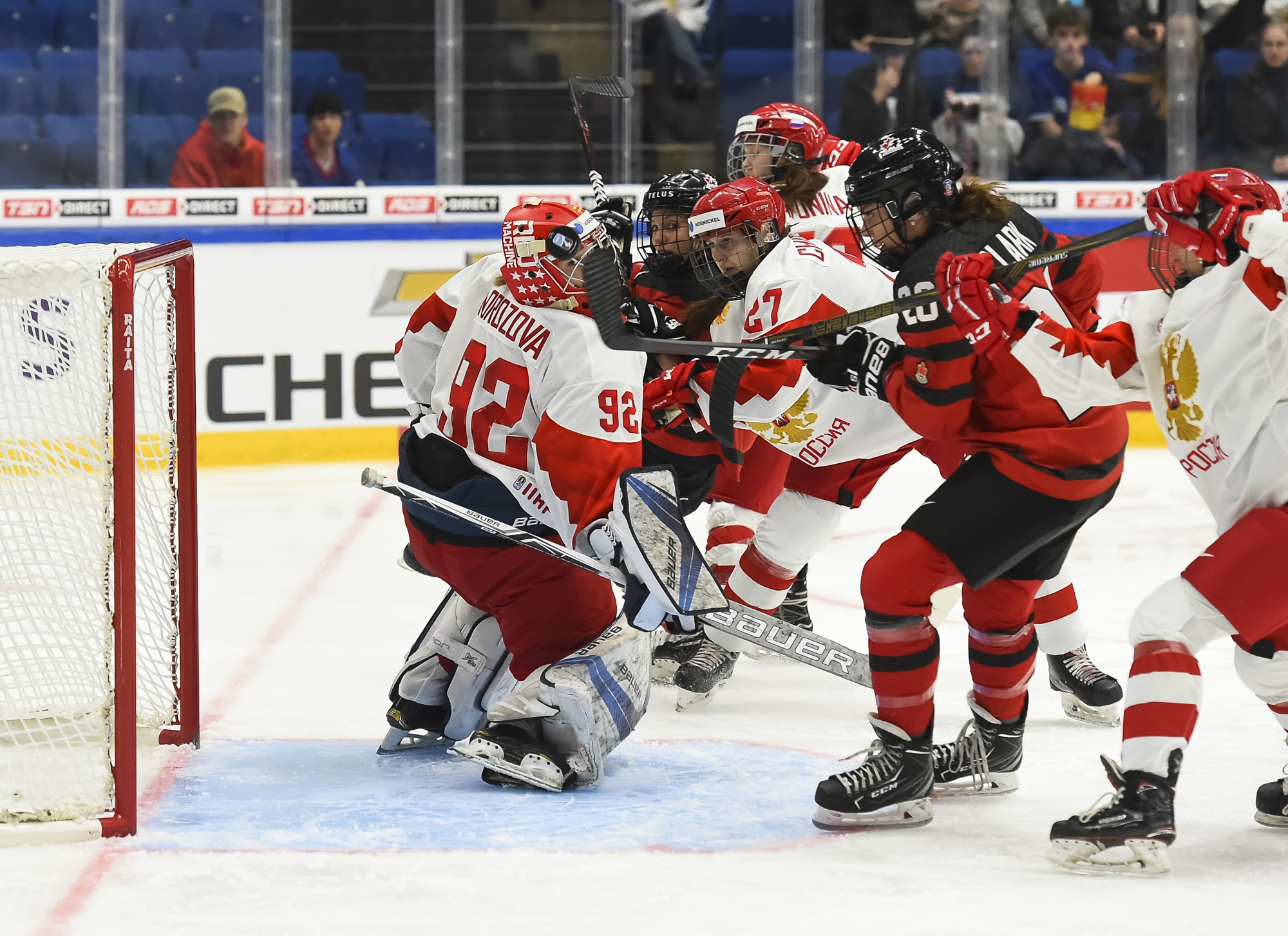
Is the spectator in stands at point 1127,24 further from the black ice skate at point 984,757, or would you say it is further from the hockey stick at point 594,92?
the black ice skate at point 984,757

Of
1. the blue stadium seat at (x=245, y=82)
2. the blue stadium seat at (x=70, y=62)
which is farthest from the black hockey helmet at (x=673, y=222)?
the blue stadium seat at (x=70, y=62)

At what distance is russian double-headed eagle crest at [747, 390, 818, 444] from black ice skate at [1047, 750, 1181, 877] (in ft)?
3.66

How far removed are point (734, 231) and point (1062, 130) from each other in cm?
451

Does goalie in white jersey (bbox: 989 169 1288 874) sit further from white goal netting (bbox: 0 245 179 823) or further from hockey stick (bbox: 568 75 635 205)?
hockey stick (bbox: 568 75 635 205)

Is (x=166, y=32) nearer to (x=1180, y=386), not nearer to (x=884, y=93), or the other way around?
(x=884, y=93)

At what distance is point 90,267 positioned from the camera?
7.58 feet

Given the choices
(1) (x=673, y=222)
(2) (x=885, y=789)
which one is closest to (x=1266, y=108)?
(1) (x=673, y=222)

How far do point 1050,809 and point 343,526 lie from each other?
10.4ft

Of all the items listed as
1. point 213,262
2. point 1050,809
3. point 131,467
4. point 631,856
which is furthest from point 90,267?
point 213,262

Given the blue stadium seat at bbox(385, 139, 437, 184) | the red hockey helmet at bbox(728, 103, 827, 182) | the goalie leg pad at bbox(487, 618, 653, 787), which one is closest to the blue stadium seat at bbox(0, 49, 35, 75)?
the blue stadium seat at bbox(385, 139, 437, 184)

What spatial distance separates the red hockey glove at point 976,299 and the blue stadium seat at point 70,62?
16.6 ft

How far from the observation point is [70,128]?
6.26m

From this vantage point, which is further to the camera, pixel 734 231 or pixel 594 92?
pixel 594 92

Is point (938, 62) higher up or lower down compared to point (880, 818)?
higher up
